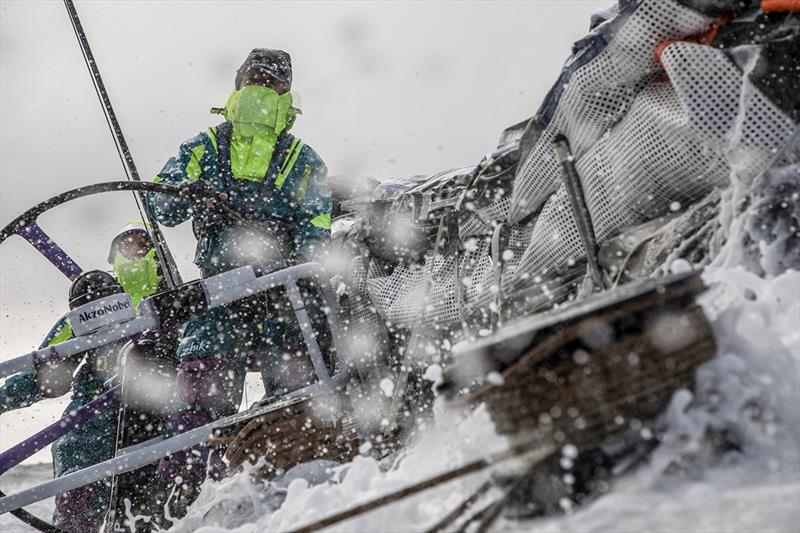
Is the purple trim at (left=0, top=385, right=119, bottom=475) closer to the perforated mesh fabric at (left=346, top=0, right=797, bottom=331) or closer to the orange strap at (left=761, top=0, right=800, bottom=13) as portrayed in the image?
the perforated mesh fabric at (left=346, top=0, right=797, bottom=331)

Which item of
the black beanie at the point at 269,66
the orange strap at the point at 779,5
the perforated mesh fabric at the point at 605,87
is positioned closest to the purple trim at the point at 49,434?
the black beanie at the point at 269,66

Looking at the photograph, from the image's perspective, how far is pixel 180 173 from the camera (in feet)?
14.8

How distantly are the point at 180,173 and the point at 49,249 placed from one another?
0.87 m

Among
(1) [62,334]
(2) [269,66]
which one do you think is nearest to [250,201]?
(2) [269,66]

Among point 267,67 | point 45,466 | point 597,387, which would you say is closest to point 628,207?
point 597,387

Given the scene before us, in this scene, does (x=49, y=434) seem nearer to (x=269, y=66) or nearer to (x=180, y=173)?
(x=180, y=173)

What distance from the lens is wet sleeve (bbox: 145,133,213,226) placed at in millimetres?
4473

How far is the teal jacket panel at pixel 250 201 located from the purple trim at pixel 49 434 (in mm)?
895

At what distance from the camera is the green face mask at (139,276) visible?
575cm

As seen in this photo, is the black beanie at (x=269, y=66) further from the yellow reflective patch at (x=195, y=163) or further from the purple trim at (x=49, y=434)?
the purple trim at (x=49, y=434)

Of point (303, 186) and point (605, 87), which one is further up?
point (303, 186)

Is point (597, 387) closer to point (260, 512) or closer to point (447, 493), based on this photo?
point (447, 493)

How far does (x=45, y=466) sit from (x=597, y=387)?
18.5 m

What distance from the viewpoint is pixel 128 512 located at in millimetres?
3699
